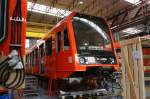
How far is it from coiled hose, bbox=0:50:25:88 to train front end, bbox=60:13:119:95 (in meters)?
3.10

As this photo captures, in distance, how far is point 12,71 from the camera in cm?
262

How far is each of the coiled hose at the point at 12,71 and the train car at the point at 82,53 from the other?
3103 mm

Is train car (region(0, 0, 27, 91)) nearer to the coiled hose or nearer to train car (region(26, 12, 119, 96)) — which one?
the coiled hose

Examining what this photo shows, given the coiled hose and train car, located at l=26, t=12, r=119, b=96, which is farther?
train car, located at l=26, t=12, r=119, b=96

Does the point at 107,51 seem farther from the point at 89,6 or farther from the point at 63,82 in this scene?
the point at 89,6

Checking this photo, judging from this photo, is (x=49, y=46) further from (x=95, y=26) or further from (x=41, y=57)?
(x=95, y=26)

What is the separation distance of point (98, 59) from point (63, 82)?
1.66 m

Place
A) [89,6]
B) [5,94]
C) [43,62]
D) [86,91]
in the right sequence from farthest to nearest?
[89,6], [43,62], [86,91], [5,94]

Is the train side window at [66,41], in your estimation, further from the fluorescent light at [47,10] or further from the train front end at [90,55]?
the fluorescent light at [47,10]

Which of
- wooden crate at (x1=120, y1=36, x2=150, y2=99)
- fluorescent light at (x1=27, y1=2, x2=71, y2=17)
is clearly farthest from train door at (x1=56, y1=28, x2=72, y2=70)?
fluorescent light at (x1=27, y1=2, x2=71, y2=17)

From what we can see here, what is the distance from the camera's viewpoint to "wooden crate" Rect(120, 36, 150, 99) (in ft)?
14.6

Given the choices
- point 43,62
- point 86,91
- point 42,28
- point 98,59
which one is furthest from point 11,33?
point 42,28

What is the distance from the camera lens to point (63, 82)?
6.91 metres

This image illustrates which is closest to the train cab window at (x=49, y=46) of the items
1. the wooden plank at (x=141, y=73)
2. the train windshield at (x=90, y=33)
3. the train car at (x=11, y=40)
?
the train windshield at (x=90, y=33)
